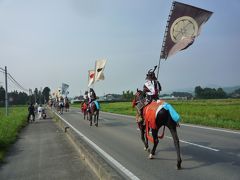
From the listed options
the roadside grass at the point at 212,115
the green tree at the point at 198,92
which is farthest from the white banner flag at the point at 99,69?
the green tree at the point at 198,92

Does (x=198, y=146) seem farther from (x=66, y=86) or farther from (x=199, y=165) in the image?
(x=66, y=86)

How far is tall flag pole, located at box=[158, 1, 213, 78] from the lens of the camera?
40.2 feet

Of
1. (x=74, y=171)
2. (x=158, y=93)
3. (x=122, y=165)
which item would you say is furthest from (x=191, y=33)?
Answer: (x=74, y=171)

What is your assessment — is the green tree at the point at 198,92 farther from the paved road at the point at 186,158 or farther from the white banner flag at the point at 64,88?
the paved road at the point at 186,158

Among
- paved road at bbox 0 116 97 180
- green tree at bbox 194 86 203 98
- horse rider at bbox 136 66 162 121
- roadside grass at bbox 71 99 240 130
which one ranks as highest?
green tree at bbox 194 86 203 98

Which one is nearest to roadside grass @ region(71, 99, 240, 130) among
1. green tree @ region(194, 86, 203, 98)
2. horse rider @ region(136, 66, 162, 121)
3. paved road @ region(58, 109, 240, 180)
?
paved road @ region(58, 109, 240, 180)

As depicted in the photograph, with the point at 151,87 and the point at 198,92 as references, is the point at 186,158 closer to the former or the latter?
the point at 151,87

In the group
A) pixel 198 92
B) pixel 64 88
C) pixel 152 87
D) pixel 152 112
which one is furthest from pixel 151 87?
pixel 198 92

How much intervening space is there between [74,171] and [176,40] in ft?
20.1

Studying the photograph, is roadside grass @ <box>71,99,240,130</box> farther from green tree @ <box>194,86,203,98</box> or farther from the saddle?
green tree @ <box>194,86,203,98</box>

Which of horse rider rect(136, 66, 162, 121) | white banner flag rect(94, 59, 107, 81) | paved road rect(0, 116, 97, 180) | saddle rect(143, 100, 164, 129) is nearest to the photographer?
paved road rect(0, 116, 97, 180)

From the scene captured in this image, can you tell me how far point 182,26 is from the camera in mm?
12492

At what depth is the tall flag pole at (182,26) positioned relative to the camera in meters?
12.2

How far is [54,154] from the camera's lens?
11.7 meters
